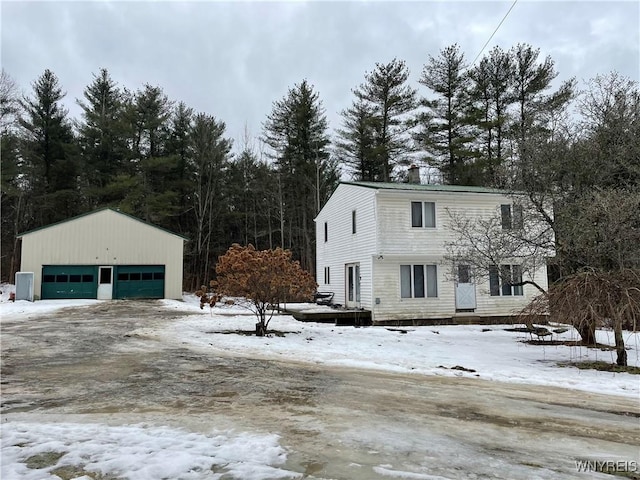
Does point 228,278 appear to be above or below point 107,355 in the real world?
above

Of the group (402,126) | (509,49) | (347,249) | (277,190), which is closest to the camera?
(347,249)

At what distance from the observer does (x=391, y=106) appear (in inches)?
1133

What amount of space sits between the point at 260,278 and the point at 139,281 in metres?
16.7

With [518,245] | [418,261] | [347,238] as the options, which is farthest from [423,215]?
[518,245]

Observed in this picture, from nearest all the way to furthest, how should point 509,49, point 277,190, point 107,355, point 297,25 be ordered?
1. point 107,355
2. point 297,25
3. point 509,49
4. point 277,190

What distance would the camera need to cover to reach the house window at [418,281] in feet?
53.5

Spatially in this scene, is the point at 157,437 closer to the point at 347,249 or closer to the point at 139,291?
the point at 347,249

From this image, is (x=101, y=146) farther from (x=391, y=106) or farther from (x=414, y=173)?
(x=414, y=173)

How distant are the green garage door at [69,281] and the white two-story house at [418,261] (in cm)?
1599

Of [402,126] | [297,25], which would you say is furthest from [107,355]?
[402,126]

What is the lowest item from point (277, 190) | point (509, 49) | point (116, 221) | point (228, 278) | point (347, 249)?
point (228, 278)

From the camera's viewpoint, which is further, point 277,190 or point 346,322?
point 277,190

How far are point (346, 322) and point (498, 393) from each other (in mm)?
9510

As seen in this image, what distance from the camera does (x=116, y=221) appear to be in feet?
83.3
